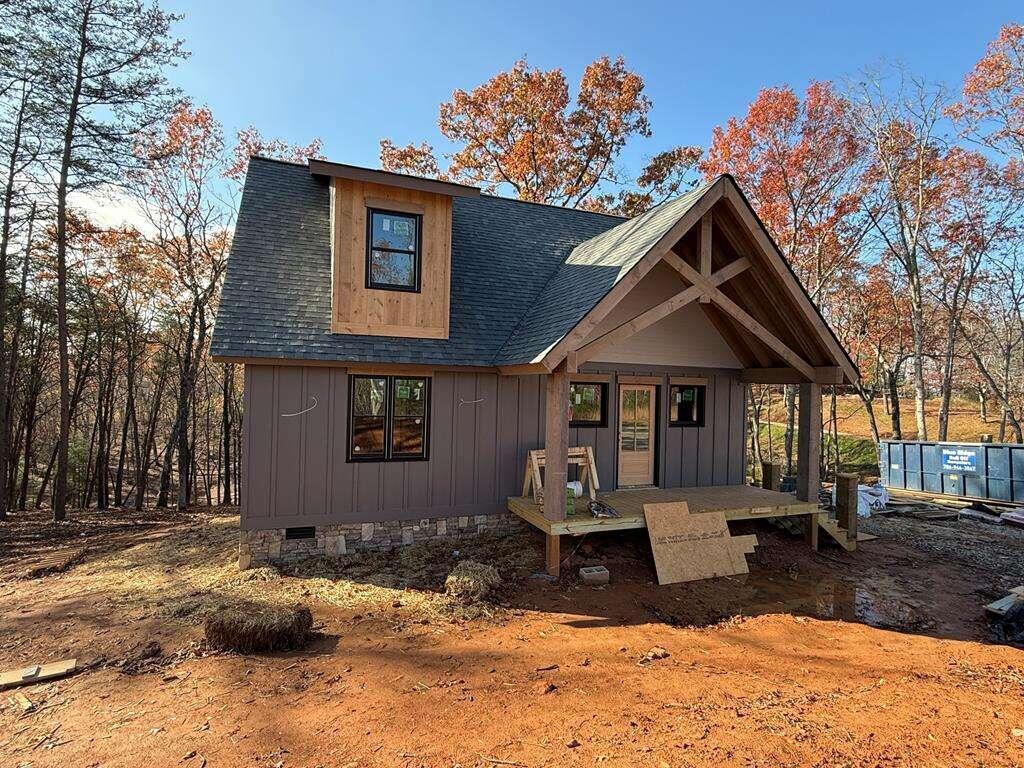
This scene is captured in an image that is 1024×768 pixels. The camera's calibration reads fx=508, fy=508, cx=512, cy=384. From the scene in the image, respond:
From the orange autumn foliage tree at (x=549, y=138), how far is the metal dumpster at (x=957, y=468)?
1243cm

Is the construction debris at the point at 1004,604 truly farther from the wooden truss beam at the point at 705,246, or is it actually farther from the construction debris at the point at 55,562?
the construction debris at the point at 55,562

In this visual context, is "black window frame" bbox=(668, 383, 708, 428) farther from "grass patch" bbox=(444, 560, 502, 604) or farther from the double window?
"grass patch" bbox=(444, 560, 502, 604)

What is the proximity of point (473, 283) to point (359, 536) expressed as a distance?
15.9 feet

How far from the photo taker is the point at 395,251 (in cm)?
830

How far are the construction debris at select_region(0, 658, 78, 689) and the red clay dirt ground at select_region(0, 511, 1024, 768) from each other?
10 centimetres

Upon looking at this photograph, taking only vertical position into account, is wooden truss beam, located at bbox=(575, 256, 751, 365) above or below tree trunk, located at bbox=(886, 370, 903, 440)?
above

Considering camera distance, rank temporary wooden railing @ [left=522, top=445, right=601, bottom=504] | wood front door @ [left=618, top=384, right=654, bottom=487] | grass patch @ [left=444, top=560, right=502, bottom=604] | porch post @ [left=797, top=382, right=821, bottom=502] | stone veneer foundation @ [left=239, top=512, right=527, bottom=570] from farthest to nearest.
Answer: wood front door @ [left=618, top=384, right=654, bottom=487]
porch post @ [left=797, top=382, right=821, bottom=502]
temporary wooden railing @ [left=522, top=445, right=601, bottom=504]
stone veneer foundation @ [left=239, top=512, right=527, bottom=570]
grass patch @ [left=444, top=560, right=502, bottom=604]

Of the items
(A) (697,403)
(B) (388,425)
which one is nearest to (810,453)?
(A) (697,403)

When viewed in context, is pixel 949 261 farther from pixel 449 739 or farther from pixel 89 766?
pixel 89 766

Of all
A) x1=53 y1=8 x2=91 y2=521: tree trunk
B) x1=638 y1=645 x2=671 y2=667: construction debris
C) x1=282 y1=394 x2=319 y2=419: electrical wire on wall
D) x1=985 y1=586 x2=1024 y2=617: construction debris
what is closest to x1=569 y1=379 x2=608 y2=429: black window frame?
x1=282 y1=394 x2=319 y2=419: electrical wire on wall

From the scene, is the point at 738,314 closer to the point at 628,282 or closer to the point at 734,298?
the point at 734,298

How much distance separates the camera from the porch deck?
6.96 m

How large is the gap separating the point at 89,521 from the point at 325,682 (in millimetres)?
11326

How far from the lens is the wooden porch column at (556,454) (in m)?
6.81
